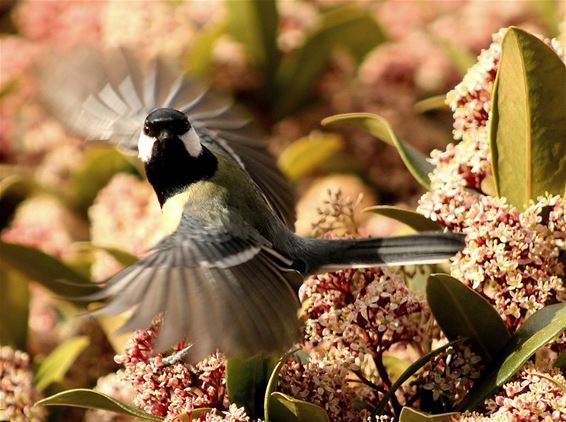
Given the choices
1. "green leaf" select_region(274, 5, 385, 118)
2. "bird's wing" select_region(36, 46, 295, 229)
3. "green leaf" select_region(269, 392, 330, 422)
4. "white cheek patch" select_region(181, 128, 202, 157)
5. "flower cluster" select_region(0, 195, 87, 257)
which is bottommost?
"green leaf" select_region(269, 392, 330, 422)

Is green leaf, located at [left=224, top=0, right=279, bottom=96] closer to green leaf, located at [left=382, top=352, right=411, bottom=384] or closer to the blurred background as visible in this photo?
the blurred background

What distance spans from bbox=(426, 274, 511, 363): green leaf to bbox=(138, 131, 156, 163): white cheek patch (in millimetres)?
792

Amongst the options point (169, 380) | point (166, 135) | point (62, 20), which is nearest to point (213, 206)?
point (166, 135)

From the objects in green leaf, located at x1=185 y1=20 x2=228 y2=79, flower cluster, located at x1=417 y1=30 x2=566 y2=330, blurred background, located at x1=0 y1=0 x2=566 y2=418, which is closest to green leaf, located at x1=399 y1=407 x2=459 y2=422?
flower cluster, located at x1=417 y1=30 x2=566 y2=330

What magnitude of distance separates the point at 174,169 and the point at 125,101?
456mm

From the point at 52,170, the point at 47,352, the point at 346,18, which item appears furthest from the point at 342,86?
the point at 47,352

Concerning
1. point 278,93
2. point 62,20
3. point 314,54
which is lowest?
point 278,93

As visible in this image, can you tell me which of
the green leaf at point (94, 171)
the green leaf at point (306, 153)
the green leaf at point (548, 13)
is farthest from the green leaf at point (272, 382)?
the green leaf at point (548, 13)

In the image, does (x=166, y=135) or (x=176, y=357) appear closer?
(x=176, y=357)

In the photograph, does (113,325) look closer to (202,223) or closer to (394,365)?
(202,223)

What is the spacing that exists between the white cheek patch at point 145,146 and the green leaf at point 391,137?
398 mm

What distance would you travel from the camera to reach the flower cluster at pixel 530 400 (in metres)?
1.54

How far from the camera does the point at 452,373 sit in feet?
5.70

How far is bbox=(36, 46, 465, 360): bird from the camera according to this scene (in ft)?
5.36
